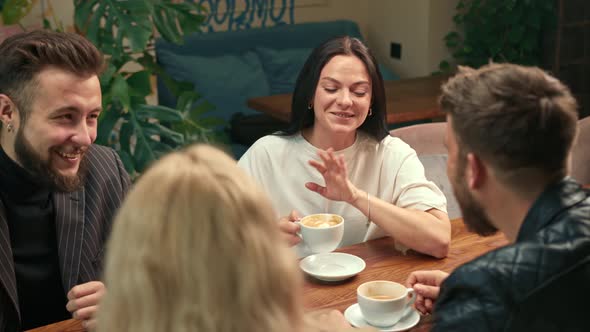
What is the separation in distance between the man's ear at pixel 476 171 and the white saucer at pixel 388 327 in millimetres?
332

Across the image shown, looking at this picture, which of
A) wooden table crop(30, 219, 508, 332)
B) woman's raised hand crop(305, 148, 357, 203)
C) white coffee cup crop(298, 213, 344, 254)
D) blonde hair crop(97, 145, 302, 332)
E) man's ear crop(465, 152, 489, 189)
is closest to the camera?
blonde hair crop(97, 145, 302, 332)

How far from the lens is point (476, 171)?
1302 millimetres

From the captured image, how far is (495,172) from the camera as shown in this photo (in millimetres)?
1269

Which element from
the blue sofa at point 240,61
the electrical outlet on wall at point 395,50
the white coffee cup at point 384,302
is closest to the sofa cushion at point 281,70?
the blue sofa at point 240,61

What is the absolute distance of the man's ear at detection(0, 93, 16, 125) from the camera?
1709 millimetres

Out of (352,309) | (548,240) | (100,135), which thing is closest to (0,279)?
(352,309)

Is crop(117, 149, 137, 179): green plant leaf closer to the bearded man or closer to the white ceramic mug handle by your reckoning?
the bearded man

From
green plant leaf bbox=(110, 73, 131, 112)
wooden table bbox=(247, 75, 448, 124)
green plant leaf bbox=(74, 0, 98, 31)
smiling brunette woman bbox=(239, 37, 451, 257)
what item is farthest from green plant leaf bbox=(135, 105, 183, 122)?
smiling brunette woman bbox=(239, 37, 451, 257)

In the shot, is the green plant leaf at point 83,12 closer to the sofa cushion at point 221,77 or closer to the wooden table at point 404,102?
the wooden table at point 404,102

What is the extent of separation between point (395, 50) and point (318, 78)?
→ 292 centimetres

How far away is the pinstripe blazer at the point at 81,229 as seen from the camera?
64.9 inches

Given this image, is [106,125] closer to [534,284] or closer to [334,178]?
[334,178]

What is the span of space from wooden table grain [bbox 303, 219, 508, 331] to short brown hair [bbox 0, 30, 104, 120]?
0.76 m

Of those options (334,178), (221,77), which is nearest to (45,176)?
(334,178)
